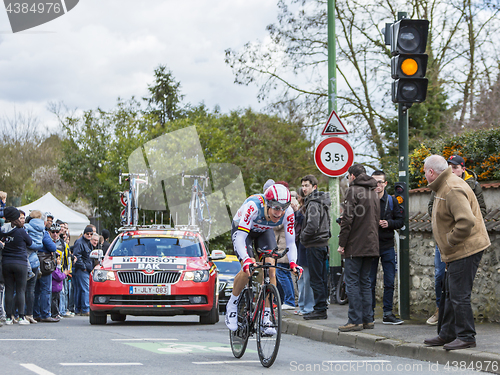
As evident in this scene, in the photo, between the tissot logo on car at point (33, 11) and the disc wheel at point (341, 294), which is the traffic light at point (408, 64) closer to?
the tissot logo on car at point (33, 11)

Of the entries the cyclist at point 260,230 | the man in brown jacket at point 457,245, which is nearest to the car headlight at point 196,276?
the cyclist at point 260,230

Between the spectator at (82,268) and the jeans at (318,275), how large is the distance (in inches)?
271

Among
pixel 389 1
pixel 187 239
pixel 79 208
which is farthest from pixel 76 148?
pixel 187 239

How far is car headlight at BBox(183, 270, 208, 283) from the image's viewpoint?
39.3 ft

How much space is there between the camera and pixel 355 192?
936cm

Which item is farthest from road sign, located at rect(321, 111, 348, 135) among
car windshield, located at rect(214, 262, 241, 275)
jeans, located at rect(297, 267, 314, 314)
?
car windshield, located at rect(214, 262, 241, 275)

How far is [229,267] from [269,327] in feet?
40.8

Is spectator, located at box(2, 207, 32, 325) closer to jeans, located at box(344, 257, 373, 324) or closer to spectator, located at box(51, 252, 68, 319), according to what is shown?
spectator, located at box(51, 252, 68, 319)

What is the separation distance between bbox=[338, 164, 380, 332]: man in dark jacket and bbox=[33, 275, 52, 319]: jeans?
A: 6.64 meters

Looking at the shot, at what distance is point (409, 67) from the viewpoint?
9719 mm

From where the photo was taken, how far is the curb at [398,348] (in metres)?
6.80

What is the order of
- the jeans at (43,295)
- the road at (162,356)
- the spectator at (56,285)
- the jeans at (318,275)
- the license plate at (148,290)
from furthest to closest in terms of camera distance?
the spectator at (56,285), the jeans at (43,295), the license plate at (148,290), the jeans at (318,275), the road at (162,356)

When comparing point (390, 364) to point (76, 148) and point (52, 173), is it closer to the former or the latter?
point (76, 148)

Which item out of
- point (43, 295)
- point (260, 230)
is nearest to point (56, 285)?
point (43, 295)
